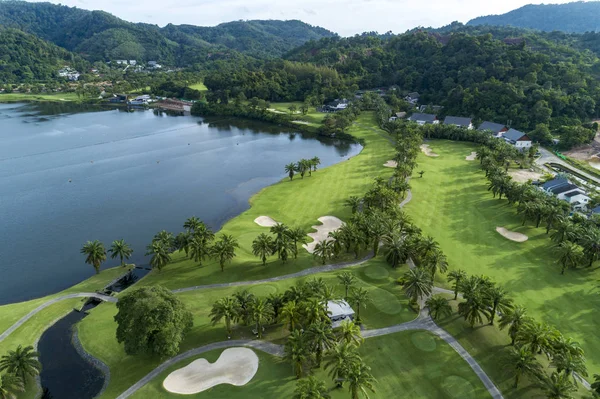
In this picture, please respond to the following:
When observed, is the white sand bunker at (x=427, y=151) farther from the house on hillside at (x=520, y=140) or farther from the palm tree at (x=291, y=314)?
the palm tree at (x=291, y=314)

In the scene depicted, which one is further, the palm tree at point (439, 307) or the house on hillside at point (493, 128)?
the house on hillside at point (493, 128)

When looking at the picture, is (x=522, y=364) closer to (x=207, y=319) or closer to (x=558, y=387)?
(x=558, y=387)

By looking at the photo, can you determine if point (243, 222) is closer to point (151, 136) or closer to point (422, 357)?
point (422, 357)

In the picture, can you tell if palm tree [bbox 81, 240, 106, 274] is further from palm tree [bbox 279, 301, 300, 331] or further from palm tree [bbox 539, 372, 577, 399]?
palm tree [bbox 539, 372, 577, 399]

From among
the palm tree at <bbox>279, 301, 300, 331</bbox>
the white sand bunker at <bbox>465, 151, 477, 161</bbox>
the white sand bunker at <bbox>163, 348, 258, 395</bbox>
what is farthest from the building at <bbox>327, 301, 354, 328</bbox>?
the white sand bunker at <bbox>465, 151, 477, 161</bbox>

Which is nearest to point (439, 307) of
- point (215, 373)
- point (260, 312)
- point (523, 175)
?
point (260, 312)

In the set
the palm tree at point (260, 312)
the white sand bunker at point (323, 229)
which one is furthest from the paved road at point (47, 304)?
the white sand bunker at point (323, 229)
